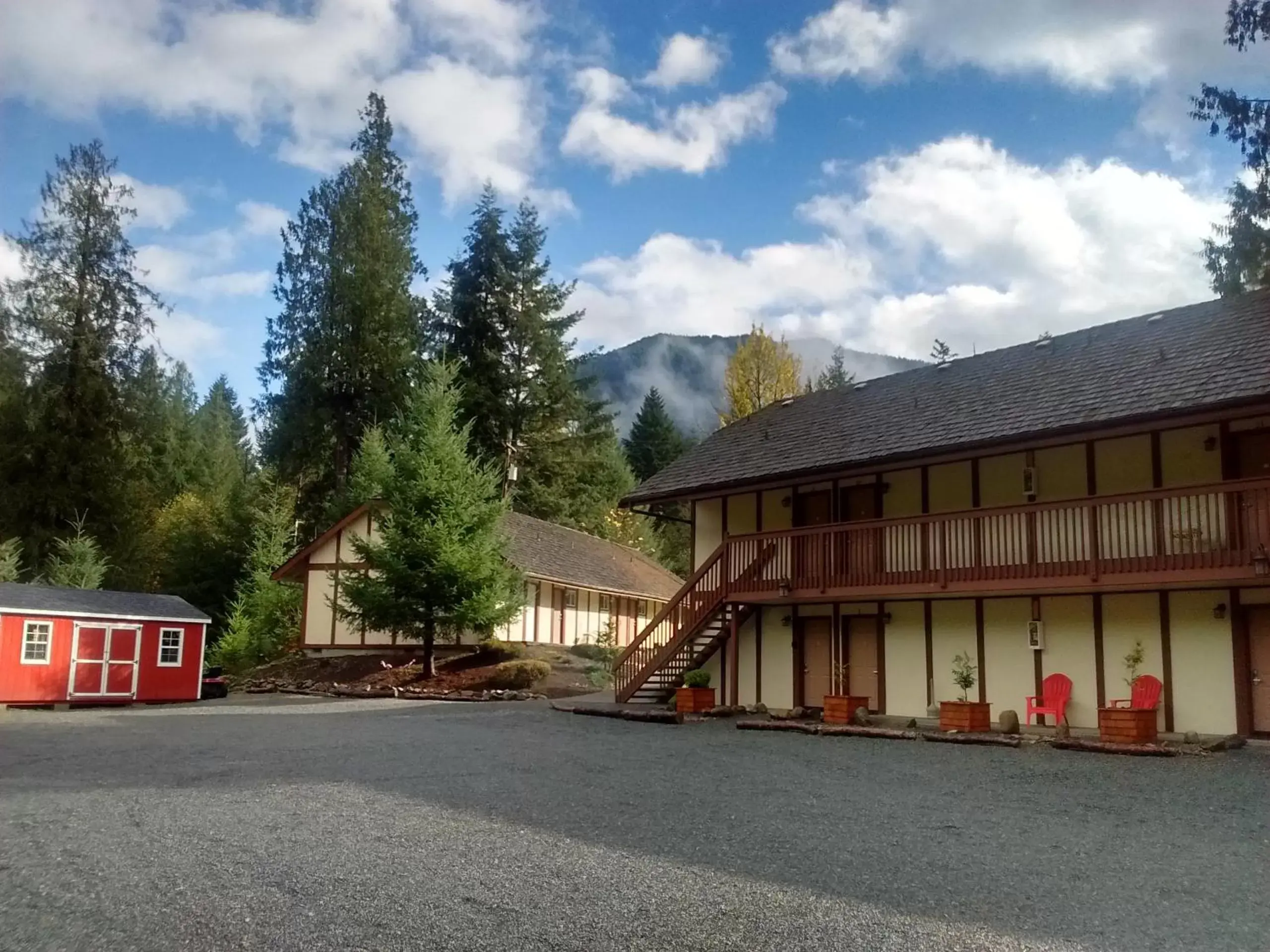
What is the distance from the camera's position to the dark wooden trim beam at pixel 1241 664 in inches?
553

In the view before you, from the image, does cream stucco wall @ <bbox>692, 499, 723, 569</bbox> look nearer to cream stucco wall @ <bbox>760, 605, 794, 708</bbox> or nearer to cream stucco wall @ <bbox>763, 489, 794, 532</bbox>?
cream stucco wall @ <bbox>763, 489, 794, 532</bbox>

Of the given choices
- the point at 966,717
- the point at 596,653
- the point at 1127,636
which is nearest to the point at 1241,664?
the point at 1127,636

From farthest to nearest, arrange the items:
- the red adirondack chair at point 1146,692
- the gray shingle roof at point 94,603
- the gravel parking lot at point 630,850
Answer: the gray shingle roof at point 94,603 → the red adirondack chair at point 1146,692 → the gravel parking lot at point 630,850

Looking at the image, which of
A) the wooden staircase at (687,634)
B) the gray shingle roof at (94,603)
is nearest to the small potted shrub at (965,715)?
the wooden staircase at (687,634)

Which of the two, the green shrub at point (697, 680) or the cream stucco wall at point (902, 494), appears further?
the green shrub at point (697, 680)

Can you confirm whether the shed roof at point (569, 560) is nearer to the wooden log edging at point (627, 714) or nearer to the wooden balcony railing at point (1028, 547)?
the wooden log edging at point (627, 714)

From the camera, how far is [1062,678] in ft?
51.8

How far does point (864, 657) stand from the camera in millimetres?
18609

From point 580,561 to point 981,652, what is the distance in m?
21.7

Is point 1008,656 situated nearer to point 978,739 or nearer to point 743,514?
point 978,739

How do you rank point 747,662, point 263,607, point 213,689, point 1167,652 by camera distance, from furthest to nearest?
point 263,607 < point 213,689 < point 747,662 < point 1167,652

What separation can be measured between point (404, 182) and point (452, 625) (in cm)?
2690

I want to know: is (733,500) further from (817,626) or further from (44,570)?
(44,570)

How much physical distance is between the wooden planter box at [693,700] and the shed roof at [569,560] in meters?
10.7
